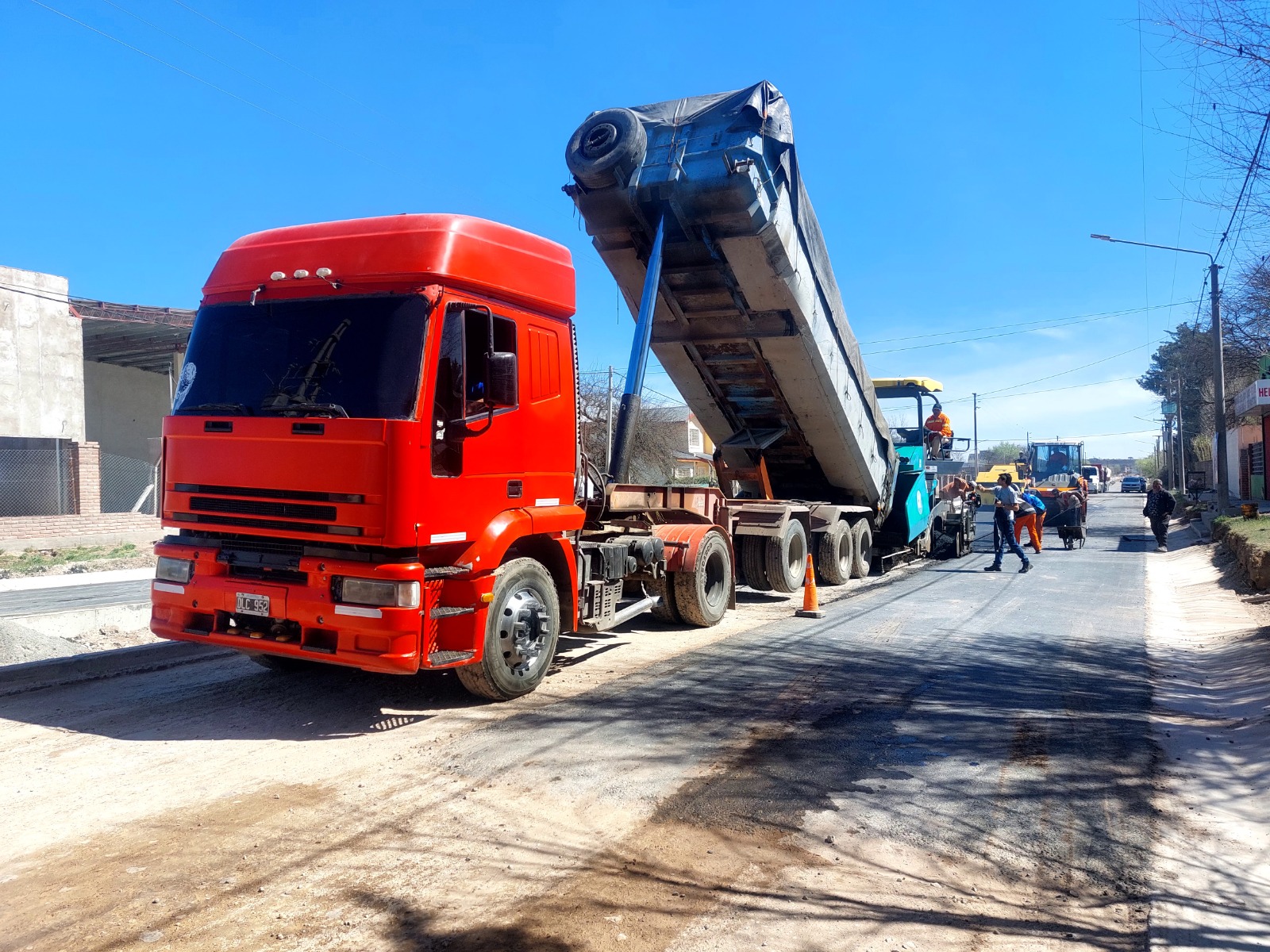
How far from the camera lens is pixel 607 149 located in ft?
29.4

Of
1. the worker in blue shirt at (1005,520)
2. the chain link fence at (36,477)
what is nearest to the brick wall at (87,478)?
the chain link fence at (36,477)

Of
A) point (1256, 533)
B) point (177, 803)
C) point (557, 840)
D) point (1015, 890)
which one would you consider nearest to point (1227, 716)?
point (1015, 890)

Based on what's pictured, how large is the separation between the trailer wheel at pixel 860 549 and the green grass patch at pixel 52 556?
45.9 feet

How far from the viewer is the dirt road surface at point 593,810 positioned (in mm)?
3199

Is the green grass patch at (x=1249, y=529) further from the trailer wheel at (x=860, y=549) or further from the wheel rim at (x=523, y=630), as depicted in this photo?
the wheel rim at (x=523, y=630)

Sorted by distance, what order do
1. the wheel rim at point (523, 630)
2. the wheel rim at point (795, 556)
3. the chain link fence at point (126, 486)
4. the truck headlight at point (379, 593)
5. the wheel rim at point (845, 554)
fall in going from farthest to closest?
the chain link fence at point (126, 486), the wheel rim at point (845, 554), the wheel rim at point (795, 556), the wheel rim at point (523, 630), the truck headlight at point (379, 593)

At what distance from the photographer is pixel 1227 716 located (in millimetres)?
5938

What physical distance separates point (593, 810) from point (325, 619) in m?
2.04

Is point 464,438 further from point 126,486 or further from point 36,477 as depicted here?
point 126,486

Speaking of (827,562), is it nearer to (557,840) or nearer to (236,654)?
(236,654)

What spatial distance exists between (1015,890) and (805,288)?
754cm

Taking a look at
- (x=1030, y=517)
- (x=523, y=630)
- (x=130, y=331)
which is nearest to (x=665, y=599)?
(x=523, y=630)

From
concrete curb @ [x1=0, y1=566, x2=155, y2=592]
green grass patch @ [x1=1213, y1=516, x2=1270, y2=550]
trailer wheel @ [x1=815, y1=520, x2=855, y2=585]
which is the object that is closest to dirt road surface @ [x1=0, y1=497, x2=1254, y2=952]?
trailer wheel @ [x1=815, y1=520, x2=855, y2=585]

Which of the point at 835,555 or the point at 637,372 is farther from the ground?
the point at 637,372
